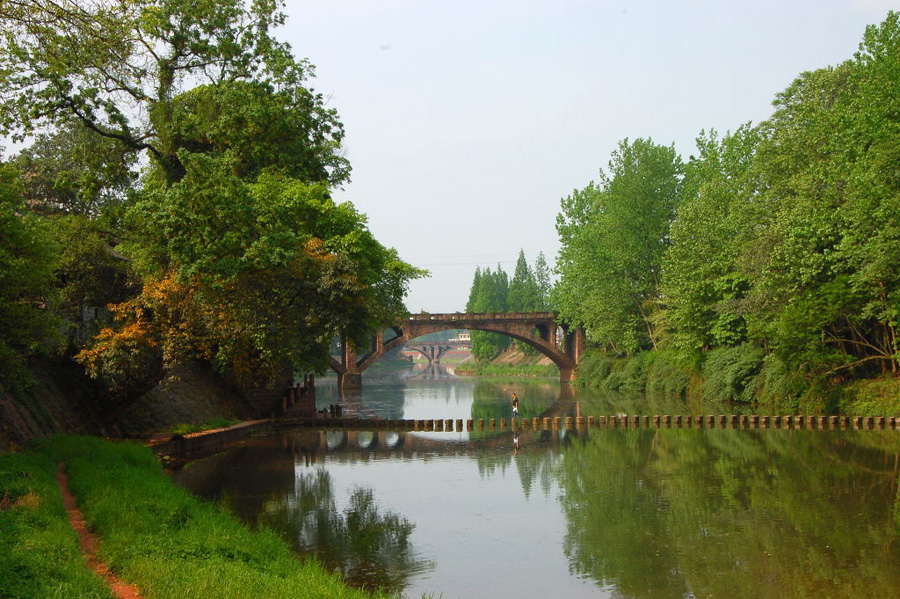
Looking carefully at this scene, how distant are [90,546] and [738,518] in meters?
12.8

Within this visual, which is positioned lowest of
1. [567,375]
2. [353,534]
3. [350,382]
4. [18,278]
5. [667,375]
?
[353,534]

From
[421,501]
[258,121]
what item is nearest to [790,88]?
[258,121]

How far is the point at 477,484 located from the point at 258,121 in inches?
604

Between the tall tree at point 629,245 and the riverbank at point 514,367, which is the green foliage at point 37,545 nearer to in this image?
the tall tree at point 629,245

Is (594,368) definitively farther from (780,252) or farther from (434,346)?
(434,346)

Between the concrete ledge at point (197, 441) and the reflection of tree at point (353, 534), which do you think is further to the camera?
the concrete ledge at point (197, 441)

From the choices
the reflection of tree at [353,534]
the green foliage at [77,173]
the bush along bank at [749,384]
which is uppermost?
the green foliage at [77,173]

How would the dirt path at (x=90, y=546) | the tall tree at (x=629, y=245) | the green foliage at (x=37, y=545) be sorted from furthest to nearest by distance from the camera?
1. the tall tree at (x=629, y=245)
2. the dirt path at (x=90, y=546)
3. the green foliage at (x=37, y=545)

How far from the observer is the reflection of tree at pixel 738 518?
44.2ft

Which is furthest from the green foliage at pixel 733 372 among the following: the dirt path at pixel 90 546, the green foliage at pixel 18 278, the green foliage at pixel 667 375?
the dirt path at pixel 90 546

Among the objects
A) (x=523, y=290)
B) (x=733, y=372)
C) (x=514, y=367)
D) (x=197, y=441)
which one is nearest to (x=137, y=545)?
(x=197, y=441)

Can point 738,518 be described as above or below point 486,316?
below

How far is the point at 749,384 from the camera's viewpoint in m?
43.4

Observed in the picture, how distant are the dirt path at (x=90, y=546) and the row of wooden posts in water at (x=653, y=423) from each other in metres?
22.1
